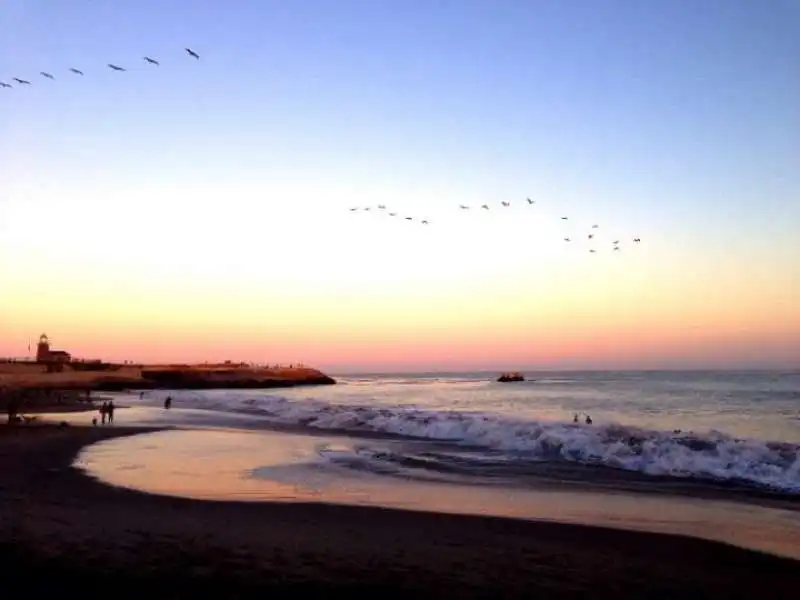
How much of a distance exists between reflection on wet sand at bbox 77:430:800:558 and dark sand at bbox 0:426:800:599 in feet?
3.93

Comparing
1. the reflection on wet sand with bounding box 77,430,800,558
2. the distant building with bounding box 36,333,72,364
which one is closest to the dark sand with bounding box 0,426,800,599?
the reflection on wet sand with bounding box 77,430,800,558

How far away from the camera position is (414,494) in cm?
1591

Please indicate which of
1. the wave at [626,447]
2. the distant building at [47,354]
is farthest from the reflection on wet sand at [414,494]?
the distant building at [47,354]

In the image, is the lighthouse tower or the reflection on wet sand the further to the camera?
the lighthouse tower

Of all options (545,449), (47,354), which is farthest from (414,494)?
(47,354)

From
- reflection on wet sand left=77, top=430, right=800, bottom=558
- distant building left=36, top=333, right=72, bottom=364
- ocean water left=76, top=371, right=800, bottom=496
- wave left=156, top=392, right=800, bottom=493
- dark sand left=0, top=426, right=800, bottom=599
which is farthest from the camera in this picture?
distant building left=36, top=333, right=72, bottom=364

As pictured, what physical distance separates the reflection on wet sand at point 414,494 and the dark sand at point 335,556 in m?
1.20

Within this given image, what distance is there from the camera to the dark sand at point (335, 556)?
859 cm

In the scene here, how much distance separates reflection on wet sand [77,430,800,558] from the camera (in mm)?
13055

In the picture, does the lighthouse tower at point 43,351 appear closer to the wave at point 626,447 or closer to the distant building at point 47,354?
the distant building at point 47,354

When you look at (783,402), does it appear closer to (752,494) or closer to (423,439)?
(423,439)

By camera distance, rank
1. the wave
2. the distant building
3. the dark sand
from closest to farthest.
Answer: the dark sand < the wave < the distant building

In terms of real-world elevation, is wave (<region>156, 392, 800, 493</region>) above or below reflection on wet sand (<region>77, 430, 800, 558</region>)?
above

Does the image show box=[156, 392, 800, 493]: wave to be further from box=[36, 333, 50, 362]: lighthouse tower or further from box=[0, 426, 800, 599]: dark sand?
box=[36, 333, 50, 362]: lighthouse tower
